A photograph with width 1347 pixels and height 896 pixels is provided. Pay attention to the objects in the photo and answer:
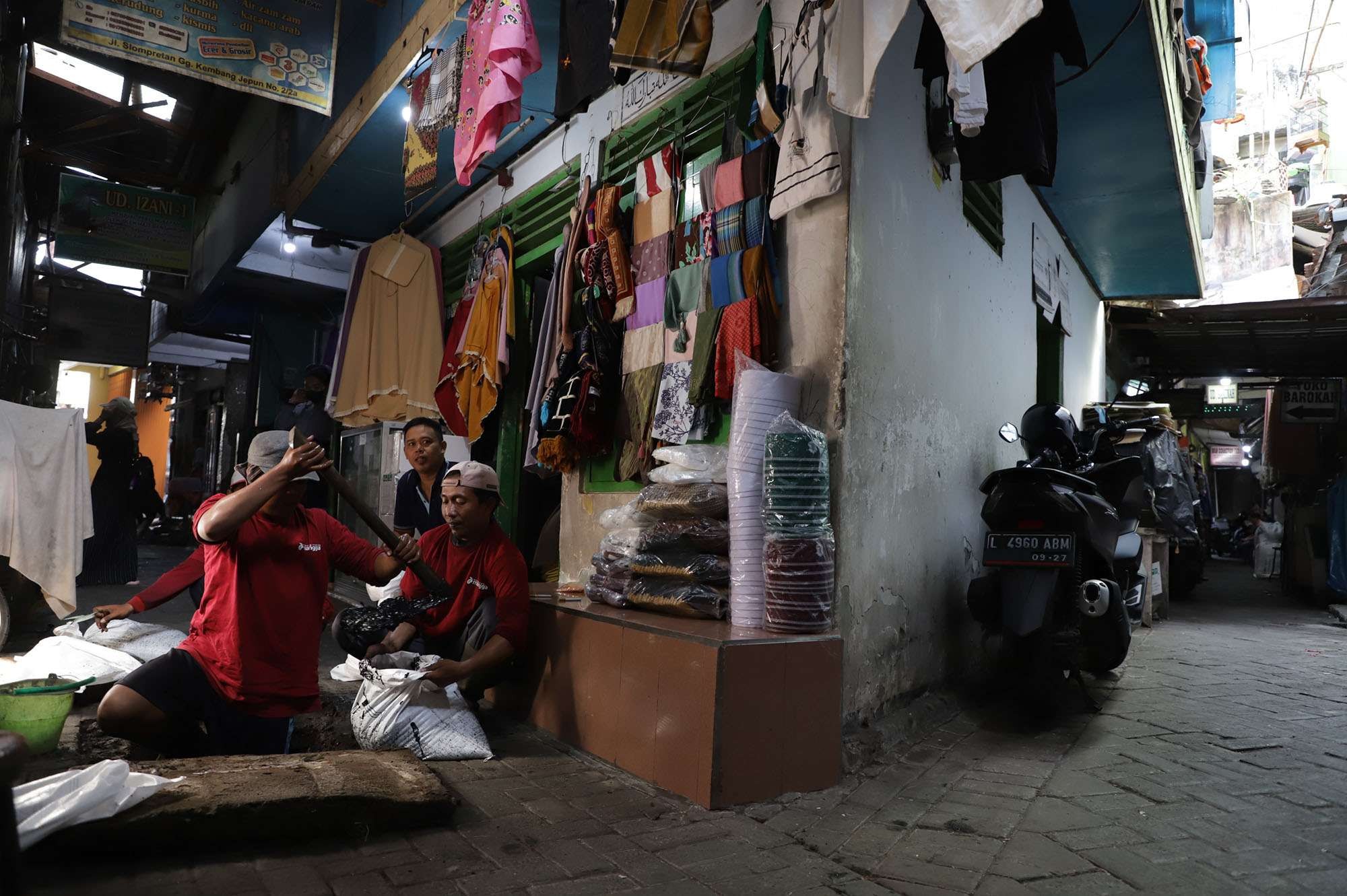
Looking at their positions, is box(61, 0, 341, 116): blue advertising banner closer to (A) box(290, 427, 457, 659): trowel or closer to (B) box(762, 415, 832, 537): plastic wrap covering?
(A) box(290, 427, 457, 659): trowel

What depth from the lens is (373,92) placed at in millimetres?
5953

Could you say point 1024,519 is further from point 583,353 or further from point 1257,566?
point 1257,566

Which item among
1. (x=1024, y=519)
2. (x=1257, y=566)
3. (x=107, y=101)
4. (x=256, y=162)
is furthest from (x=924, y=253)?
(x=1257, y=566)

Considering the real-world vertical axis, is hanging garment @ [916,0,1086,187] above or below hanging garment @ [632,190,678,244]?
above

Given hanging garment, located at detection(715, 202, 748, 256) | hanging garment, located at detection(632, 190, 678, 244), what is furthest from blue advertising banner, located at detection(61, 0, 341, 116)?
hanging garment, located at detection(715, 202, 748, 256)

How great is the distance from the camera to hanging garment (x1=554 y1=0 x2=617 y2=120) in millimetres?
4344

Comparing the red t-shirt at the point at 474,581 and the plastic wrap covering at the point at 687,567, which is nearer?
the plastic wrap covering at the point at 687,567

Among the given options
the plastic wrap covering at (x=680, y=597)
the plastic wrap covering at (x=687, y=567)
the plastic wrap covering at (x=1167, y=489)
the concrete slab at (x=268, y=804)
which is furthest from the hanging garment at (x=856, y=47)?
the plastic wrap covering at (x=1167, y=489)

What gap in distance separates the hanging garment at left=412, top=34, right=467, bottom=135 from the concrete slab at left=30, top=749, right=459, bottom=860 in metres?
3.92

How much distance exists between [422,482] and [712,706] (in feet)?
10.5

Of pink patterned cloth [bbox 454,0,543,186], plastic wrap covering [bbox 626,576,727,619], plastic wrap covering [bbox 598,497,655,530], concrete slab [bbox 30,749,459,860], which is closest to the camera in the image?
concrete slab [bbox 30,749,459,860]

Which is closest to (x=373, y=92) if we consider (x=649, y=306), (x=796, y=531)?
(x=649, y=306)

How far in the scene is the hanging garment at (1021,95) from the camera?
11.7 ft

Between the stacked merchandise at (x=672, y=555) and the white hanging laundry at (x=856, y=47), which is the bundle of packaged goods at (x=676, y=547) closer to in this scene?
the stacked merchandise at (x=672, y=555)
